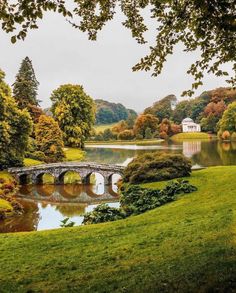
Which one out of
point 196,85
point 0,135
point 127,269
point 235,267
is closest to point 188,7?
point 196,85

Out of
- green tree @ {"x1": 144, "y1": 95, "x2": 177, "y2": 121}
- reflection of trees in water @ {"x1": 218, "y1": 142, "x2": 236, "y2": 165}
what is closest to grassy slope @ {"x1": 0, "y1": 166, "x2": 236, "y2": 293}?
reflection of trees in water @ {"x1": 218, "y1": 142, "x2": 236, "y2": 165}

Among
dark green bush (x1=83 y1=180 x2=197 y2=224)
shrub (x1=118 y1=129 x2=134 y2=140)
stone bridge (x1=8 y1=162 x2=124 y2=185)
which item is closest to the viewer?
dark green bush (x1=83 y1=180 x2=197 y2=224)

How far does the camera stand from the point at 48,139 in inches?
2288

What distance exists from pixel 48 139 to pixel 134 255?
48.2 metres

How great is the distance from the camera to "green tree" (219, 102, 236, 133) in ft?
337

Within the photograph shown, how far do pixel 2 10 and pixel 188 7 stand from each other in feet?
13.4

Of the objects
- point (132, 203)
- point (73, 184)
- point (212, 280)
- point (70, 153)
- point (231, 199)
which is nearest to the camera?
point (212, 280)

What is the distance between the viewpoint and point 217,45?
28.9ft

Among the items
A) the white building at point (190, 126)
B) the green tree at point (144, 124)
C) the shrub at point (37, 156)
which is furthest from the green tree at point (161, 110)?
the shrub at point (37, 156)

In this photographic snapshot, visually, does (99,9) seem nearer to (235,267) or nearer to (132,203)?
(235,267)

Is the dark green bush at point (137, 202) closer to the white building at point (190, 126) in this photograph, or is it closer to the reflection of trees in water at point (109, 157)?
the reflection of trees in water at point (109, 157)

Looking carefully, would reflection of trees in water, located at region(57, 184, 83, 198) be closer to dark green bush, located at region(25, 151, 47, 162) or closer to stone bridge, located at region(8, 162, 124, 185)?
stone bridge, located at region(8, 162, 124, 185)

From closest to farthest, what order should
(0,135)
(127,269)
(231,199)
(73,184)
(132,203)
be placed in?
(127,269), (231,199), (132,203), (0,135), (73,184)

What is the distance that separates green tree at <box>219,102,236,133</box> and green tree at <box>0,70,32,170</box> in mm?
69442
